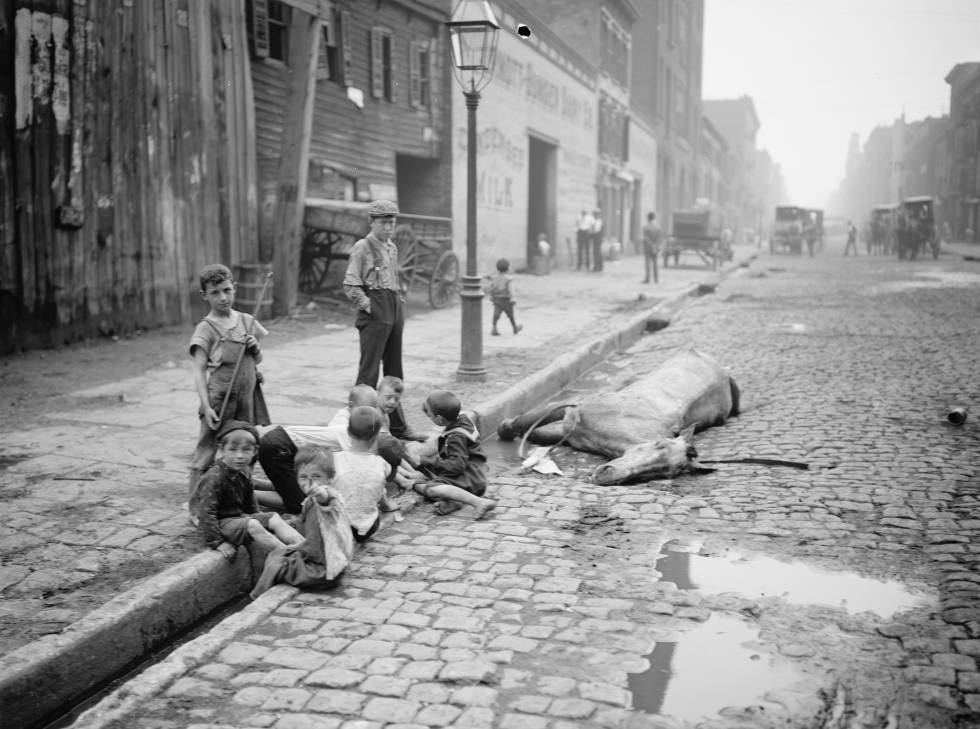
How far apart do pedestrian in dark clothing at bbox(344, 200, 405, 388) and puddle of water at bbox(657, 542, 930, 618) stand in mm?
2937

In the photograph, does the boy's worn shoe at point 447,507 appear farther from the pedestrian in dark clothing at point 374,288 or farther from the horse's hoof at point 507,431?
the horse's hoof at point 507,431

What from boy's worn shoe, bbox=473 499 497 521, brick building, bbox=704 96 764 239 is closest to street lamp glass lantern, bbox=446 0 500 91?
boy's worn shoe, bbox=473 499 497 521

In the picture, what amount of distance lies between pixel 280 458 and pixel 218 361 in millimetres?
577

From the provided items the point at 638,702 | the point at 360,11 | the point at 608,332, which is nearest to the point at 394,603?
the point at 638,702

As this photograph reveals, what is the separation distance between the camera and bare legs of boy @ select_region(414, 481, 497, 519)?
4797mm

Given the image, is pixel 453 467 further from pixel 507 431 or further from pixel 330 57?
pixel 330 57

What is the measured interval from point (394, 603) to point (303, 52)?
32.6 ft

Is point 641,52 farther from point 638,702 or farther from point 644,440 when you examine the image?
point 638,702

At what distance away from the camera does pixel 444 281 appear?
48.3 feet

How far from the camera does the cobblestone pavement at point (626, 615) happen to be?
2797 mm

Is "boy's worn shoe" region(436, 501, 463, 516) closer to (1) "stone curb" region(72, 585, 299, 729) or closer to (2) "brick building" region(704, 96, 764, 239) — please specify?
(1) "stone curb" region(72, 585, 299, 729)

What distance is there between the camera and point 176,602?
3.58 m

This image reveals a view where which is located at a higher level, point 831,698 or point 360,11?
point 360,11

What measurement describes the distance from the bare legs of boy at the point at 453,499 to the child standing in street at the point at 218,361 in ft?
3.37
